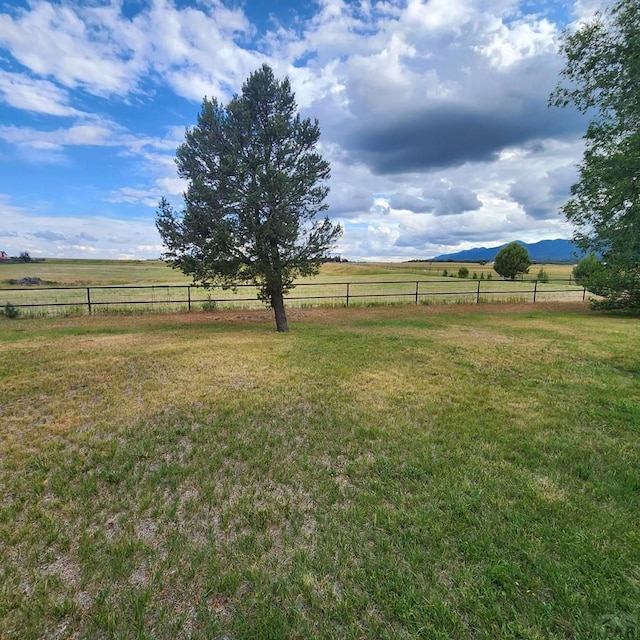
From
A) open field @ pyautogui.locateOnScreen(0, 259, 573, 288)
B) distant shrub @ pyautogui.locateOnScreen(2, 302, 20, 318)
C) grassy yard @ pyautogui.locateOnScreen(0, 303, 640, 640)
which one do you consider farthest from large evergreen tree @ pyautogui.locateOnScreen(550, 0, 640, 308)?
open field @ pyautogui.locateOnScreen(0, 259, 573, 288)

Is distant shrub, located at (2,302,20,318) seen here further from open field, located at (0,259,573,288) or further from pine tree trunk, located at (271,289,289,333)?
open field, located at (0,259,573,288)

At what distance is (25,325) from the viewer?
11.1m

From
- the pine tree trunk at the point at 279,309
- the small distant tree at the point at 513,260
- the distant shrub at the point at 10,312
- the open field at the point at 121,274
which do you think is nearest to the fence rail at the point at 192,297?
the distant shrub at the point at 10,312

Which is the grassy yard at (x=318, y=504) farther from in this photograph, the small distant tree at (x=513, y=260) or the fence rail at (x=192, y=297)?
the small distant tree at (x=513, y=260)

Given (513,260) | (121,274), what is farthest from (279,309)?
(121,274)

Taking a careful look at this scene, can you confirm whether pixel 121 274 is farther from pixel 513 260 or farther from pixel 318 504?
pixel 318 504

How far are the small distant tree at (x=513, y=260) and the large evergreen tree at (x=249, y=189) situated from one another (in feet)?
110

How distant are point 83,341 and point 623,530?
9.71m

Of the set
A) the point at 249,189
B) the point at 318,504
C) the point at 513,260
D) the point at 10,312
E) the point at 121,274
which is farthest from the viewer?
the point at 121,274

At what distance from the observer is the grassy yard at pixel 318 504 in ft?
5.65

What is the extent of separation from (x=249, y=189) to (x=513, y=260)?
116 feet

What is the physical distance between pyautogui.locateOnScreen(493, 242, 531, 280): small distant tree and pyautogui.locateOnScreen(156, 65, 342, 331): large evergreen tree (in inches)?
1322

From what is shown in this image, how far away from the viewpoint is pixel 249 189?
8.39 m

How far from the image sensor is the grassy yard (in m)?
1.72
